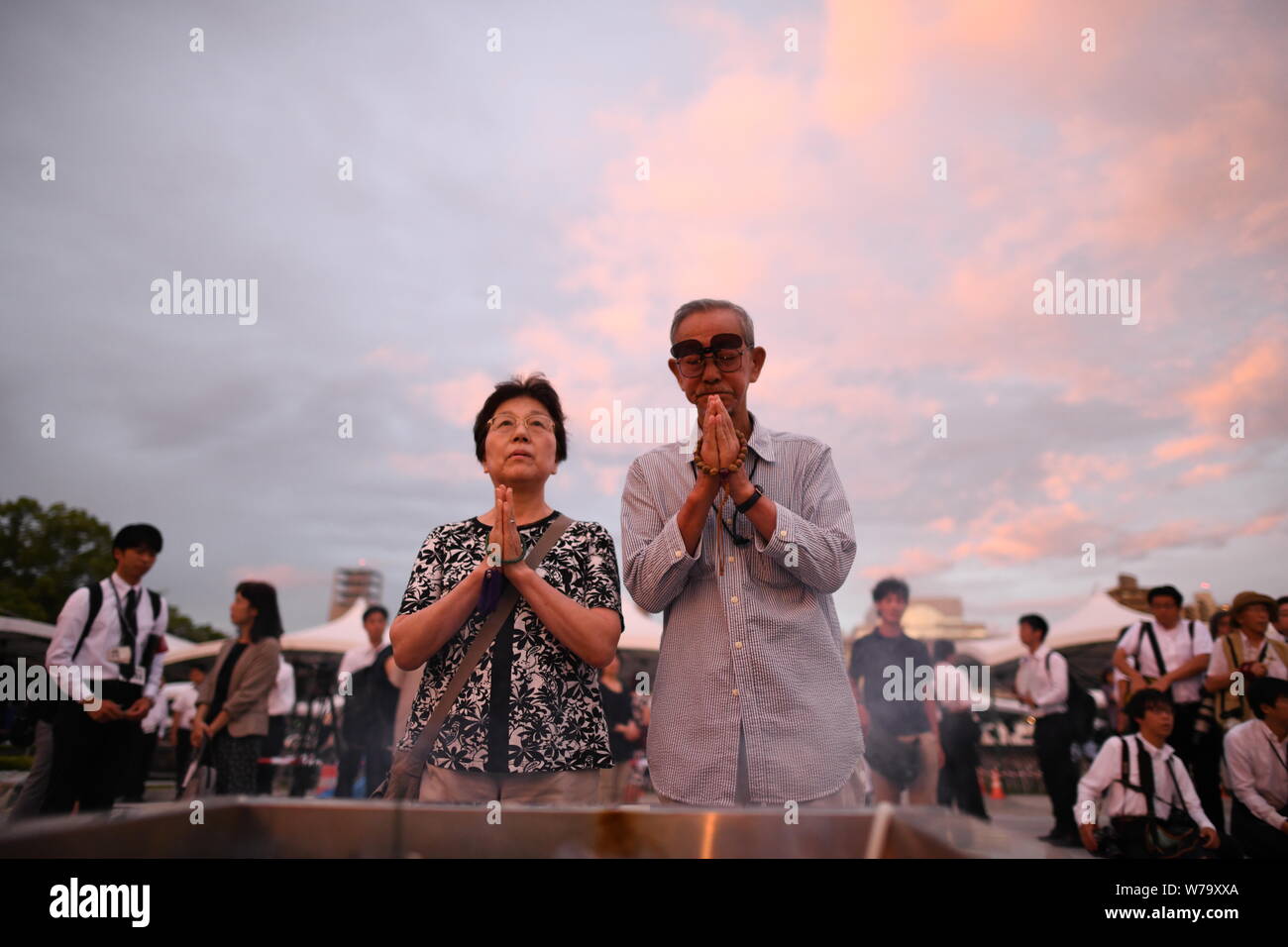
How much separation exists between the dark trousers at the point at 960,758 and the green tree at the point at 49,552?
39.2 m

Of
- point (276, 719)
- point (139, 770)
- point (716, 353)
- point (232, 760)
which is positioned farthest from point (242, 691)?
point (716, 353)

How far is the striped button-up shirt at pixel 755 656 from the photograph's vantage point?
1.93m

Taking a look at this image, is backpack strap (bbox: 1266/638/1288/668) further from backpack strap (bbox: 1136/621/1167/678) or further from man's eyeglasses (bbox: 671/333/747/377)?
man's eyeglasses (bbox: 671/333/747/377)

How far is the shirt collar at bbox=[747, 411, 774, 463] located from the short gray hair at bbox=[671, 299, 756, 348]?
9.3 inches

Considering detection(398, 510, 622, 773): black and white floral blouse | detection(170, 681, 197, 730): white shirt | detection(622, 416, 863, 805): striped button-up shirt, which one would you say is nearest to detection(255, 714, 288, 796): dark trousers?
detection(170, 681, 197, 730): white shirt

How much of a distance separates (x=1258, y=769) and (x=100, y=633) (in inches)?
262

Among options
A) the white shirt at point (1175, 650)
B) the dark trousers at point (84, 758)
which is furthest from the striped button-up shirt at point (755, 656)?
the white shirt at point (1175, 650)

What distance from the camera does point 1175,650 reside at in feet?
19.7

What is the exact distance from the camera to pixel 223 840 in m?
1.25

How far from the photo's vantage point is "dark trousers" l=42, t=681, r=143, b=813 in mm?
4426

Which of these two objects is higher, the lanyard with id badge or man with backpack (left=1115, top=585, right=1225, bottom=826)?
the lanyard with id badge

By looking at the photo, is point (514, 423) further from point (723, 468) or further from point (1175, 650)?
point (1175, 650)
